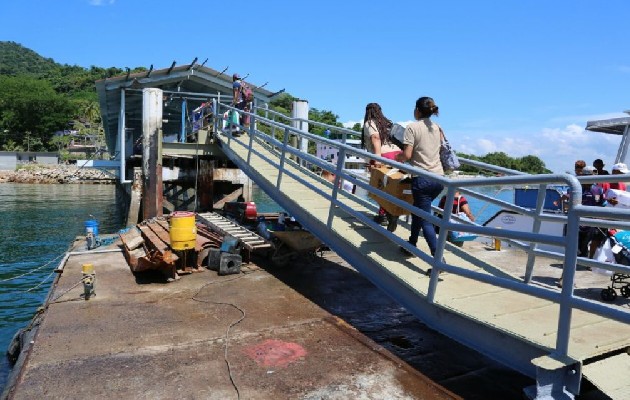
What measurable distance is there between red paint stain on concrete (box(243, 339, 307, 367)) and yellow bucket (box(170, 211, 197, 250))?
2.73 m

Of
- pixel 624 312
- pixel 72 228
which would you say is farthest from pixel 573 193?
pixel 72 228

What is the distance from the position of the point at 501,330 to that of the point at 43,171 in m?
68.0

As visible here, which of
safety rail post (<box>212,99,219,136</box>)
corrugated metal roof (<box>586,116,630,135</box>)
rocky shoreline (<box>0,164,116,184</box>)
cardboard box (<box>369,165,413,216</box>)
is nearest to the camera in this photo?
cardboard box (<box>369,165,413,216</box>)

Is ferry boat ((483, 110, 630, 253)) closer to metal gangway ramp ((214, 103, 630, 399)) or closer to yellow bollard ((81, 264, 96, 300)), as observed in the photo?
metal gangway ramp ((214, 103, 630, 399))

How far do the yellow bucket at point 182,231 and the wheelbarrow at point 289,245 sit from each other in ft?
4.51

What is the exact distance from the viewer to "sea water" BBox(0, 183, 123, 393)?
8.46 metres

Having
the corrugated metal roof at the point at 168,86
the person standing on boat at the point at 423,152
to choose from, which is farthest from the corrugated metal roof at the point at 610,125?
the corrugated metal roof at the point at 168,86

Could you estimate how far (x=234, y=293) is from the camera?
5852mm

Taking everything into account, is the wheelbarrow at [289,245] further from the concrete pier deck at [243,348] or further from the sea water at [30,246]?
the sea water at [30,246]

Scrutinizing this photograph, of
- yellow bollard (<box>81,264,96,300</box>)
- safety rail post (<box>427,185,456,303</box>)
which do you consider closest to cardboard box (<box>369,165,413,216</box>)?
safety rail post (<box>427,185,456,303</box>)

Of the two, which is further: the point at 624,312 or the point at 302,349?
the point at 302,349

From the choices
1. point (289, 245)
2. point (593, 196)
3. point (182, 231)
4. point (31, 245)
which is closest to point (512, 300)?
point (593, 196)

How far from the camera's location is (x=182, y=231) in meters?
6.50

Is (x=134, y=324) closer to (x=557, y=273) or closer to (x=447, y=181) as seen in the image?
(x=447, y=181)
